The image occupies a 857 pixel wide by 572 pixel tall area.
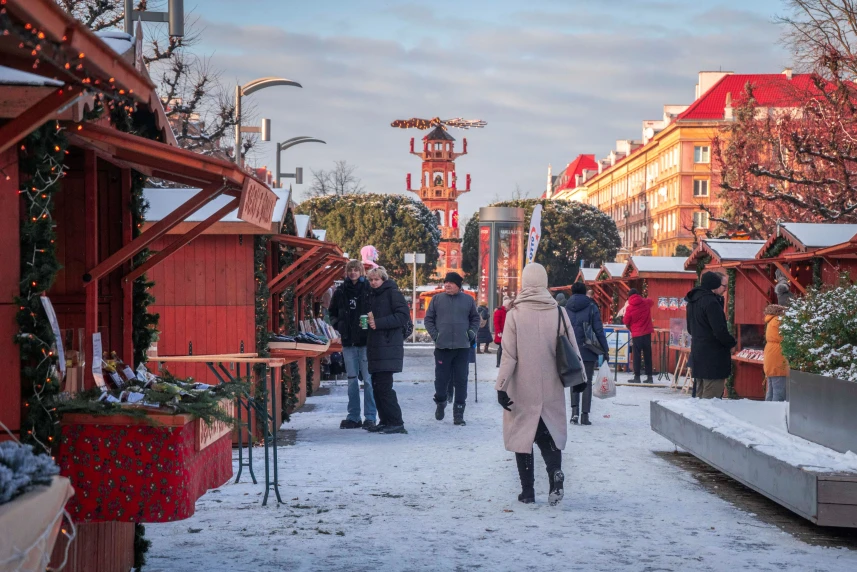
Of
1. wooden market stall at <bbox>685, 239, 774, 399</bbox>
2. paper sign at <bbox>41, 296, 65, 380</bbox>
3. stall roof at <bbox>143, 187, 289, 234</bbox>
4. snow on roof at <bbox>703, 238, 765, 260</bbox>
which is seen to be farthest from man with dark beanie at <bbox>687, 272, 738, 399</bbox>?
paper sign at <bbox>41, 296, 65, 380</bbox>

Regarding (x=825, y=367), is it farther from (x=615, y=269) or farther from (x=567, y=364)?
(x=615, y=269)

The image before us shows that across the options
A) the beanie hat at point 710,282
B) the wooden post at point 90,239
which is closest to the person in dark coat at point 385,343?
the beanie hat at point 710,282

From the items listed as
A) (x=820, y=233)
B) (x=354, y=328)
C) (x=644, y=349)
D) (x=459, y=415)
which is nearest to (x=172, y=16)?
(x=354, y=328)

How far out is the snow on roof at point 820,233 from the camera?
51.2 ft

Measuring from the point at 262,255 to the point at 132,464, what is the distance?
782cm

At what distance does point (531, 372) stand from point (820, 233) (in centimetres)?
900

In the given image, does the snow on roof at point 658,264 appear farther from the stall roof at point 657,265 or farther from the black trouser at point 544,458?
the black trouser at point 544,458

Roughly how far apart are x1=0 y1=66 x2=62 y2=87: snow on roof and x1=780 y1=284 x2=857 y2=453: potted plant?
6.12 m

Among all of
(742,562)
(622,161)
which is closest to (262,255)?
(742,562)

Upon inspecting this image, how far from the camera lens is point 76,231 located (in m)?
6.50

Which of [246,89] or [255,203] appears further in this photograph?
[246,89]

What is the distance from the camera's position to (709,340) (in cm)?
1256

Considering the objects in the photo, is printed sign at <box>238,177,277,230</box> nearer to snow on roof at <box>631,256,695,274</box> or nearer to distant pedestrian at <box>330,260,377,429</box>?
distant pedestrian at <box>330,260,377,429</box>

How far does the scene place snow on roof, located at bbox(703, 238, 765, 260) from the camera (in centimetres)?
1959
